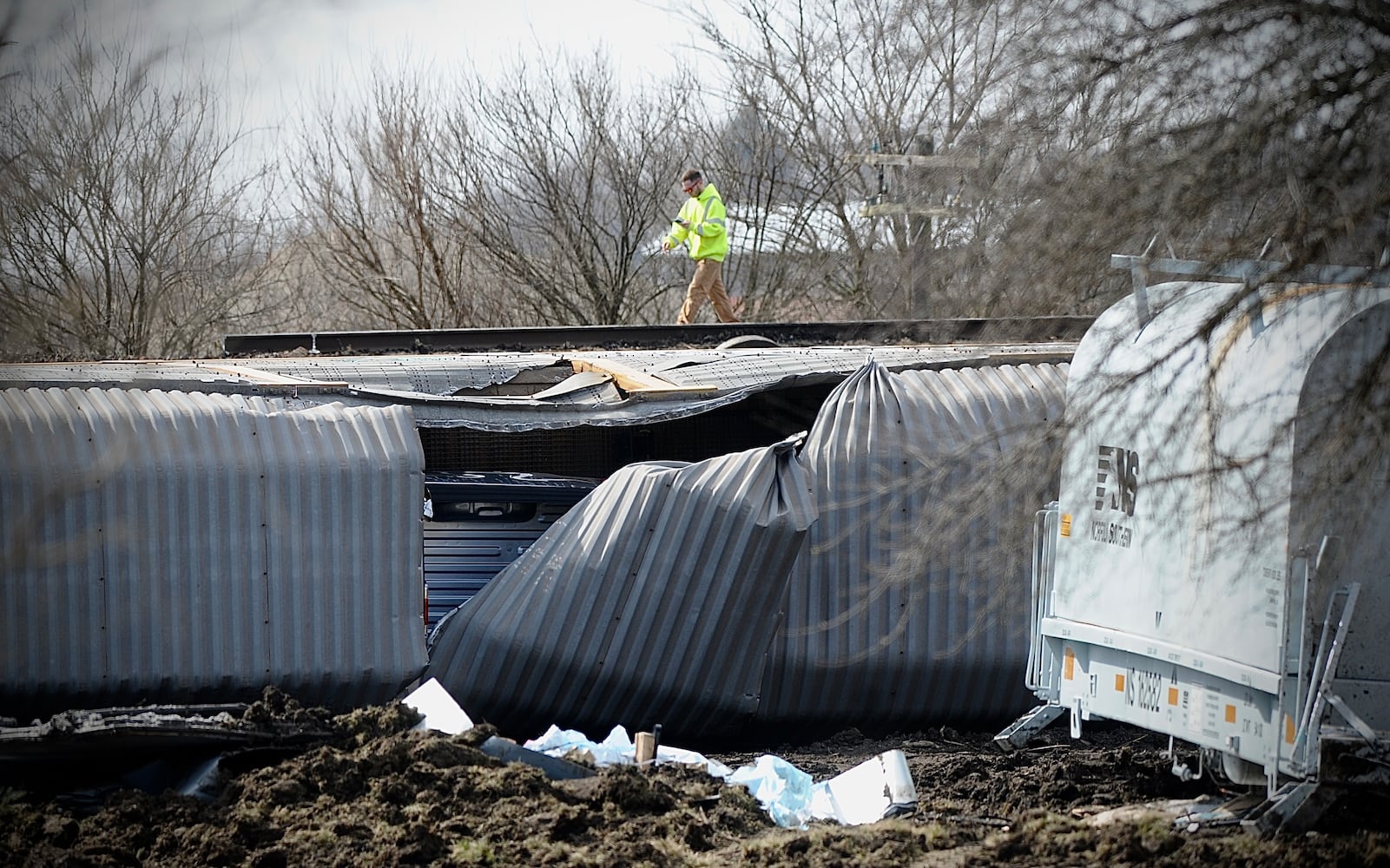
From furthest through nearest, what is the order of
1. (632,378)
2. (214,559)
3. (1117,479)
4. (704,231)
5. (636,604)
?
(704,231) < (632,378) < (636,604) < (214,559) < (1117,479)

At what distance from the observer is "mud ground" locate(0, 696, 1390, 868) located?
17.7ft

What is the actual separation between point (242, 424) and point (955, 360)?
15.6 feet

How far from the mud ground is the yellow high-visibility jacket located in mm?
10165

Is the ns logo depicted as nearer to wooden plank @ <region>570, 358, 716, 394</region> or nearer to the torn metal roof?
the torn metal roof

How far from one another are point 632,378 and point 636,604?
7.62 ft

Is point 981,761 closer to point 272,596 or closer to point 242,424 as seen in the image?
point 272,596

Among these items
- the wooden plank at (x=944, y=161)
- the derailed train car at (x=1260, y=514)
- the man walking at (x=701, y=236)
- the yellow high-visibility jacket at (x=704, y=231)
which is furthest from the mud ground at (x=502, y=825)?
the yellow high-visibility jacket at (x=704, y=231)

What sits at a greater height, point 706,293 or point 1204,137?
point 1204,137

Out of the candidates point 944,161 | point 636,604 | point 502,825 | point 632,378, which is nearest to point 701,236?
point 632,378

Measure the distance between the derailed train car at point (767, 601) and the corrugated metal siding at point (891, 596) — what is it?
0.5 inches

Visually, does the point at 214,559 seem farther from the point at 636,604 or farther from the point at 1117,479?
the point at 1117,479

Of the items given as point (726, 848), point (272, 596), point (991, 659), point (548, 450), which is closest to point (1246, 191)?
point (726, 848)

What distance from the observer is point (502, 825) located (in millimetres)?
5676

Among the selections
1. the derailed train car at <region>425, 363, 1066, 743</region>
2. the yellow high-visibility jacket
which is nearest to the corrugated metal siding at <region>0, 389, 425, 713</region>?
the derailed train car at <region>425, 363, 1066, 743</region>
